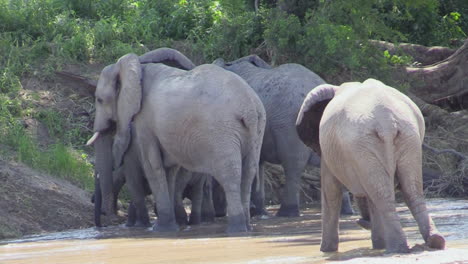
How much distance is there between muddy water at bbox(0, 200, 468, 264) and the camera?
8641 millimetres

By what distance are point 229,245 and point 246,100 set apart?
250cm

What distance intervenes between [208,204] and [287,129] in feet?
4.76

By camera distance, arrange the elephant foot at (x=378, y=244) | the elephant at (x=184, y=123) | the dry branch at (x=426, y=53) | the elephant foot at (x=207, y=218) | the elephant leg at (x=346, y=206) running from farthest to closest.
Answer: the dry branch at (x=426, y=53) → the elephant leg at (x=346, y=206) → the elephant foot at (x=207, y=218) → the elephant at (x=184, y=123) → the elephant foot at (x=378, y=244)

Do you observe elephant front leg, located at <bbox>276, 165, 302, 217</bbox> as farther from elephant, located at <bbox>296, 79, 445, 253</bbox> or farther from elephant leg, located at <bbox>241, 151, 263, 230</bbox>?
elephant, located at <bbox>296, 79, 445, 253</bbox>

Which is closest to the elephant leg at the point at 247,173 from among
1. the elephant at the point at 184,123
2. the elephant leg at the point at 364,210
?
the elephant at the point at 184,123

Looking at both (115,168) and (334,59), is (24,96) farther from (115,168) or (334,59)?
(334,59)

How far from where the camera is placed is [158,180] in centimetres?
1337

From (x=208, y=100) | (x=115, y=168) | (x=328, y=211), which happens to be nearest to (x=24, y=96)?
(x=115, y=168)

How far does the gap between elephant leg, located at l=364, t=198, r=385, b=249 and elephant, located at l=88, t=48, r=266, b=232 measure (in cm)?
339

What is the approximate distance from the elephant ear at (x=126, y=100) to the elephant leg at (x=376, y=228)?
5123mm

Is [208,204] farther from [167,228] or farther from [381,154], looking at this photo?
[381,154]

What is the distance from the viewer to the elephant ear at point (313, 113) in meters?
9.30

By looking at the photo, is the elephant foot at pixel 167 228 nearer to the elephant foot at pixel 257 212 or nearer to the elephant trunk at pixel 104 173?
the elephant trunk at pixel 104 173

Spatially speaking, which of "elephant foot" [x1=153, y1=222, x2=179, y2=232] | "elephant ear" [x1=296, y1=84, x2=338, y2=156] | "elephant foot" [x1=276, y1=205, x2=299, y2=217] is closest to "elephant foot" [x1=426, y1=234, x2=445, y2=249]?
"elephant ear" [x1=296, y1=84, x2=338, y2=156]
